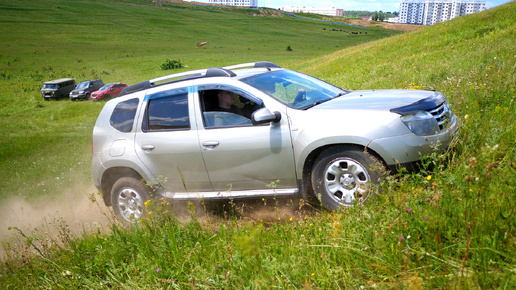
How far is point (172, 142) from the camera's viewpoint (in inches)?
208

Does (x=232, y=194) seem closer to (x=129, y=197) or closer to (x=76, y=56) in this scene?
(x=129, y=197)

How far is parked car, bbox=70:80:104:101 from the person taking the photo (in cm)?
3259

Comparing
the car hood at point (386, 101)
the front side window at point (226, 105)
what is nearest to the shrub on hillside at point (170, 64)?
the front side window at point (226, 105)

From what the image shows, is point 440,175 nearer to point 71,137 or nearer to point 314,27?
point 71,137

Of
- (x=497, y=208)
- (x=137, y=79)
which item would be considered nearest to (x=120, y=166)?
(x=497, y=208)

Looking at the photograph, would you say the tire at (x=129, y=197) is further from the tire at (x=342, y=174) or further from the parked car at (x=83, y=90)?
the parked car at (x=83, y=90)

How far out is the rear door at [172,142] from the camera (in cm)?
518

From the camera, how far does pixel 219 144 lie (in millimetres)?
4988

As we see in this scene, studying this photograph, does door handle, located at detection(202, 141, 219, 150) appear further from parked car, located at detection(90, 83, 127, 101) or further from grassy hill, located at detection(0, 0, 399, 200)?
parked car, located at detection(90, 83, 127, 101)

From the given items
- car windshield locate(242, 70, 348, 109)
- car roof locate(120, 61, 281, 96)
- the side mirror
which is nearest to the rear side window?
car roof locate(120, 61, 281, 96)

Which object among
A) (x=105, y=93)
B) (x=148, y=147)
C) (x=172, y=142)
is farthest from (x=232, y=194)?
(x=105, y=93)

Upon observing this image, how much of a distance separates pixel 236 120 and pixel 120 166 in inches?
73.1

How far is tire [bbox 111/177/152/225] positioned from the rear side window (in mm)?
714

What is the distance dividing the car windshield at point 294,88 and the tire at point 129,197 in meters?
1.99
